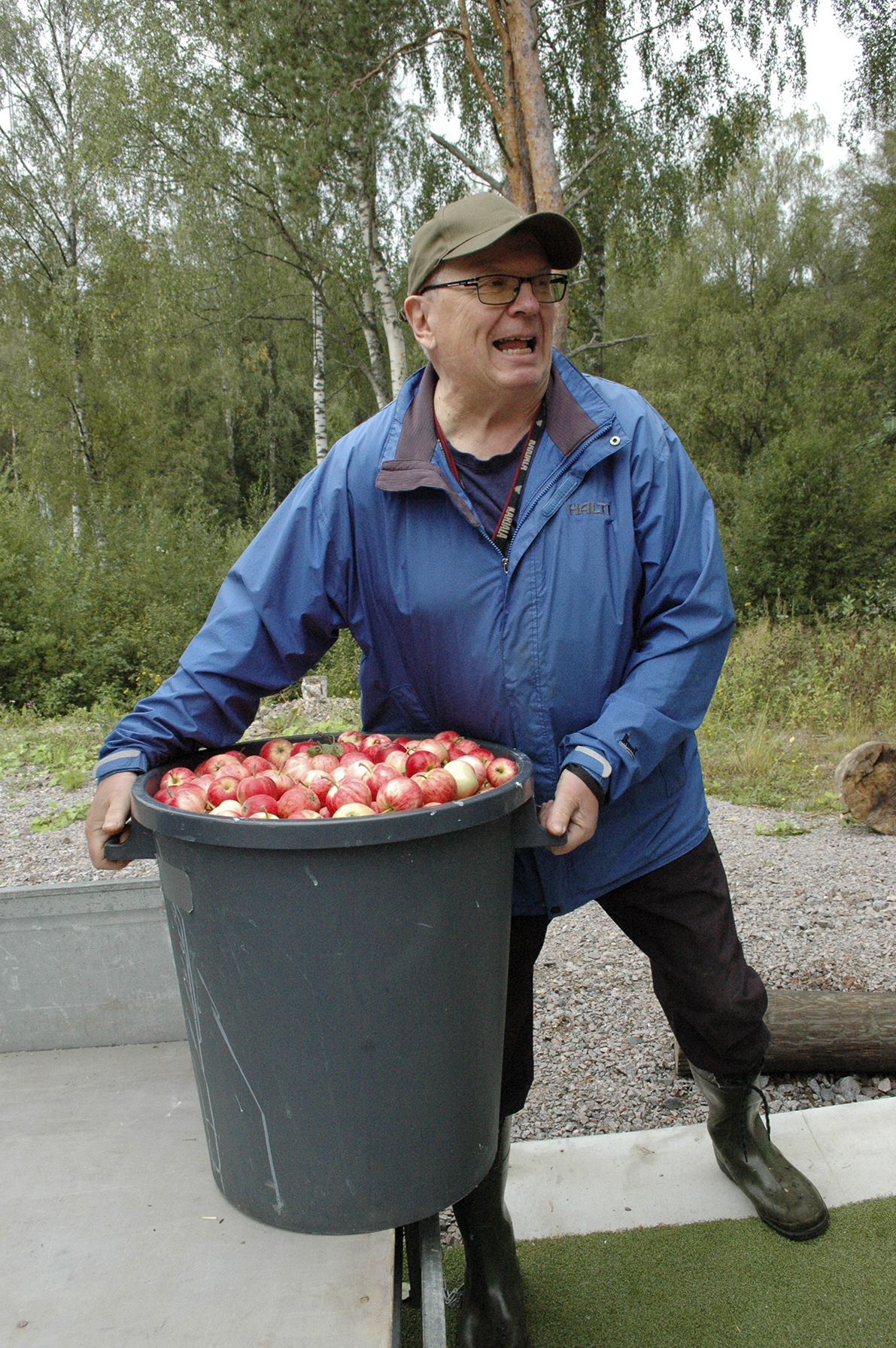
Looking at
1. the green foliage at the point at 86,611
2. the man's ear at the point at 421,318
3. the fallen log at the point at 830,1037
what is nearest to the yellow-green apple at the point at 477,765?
the man's ear at the point at 421,318

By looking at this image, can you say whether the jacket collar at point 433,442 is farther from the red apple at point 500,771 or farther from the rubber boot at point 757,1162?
the rubber boot at point 757,1162

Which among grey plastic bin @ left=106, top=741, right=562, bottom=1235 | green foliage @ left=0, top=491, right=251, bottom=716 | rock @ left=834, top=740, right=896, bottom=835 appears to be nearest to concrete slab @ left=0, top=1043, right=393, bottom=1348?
Result: grey plastic bin @ left=106, top=741, right=562, bottom=1235

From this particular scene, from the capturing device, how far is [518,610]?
1864mm

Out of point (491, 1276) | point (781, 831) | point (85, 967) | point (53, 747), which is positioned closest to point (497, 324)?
point (85, 967)

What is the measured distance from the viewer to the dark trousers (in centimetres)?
204

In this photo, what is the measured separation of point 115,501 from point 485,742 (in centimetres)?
2201

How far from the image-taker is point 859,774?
5566mm

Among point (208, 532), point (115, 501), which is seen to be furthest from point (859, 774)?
point (115, 501)

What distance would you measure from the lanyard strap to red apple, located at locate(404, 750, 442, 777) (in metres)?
0.45

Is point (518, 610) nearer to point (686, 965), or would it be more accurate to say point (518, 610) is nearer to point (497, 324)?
point (497, 324)

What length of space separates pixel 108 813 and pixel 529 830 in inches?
28.9

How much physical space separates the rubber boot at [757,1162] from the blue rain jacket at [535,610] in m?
0.70

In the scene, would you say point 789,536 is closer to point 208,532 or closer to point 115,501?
point 208,532

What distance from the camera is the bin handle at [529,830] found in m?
1.60
